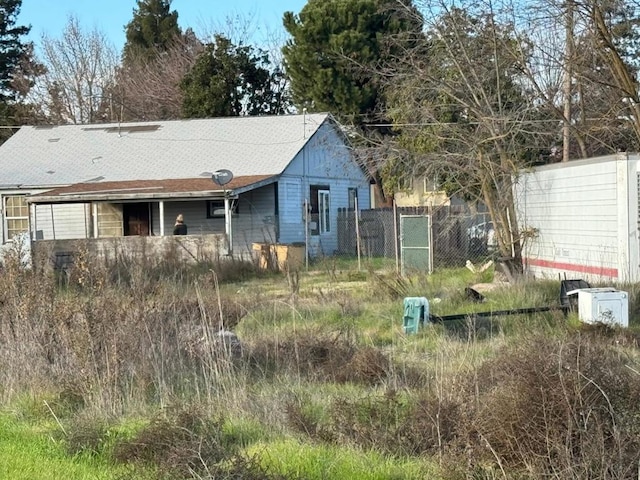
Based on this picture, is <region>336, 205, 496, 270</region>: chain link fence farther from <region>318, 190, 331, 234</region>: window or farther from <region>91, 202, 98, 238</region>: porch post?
<region>91, 202, 98, 238</region>: porch post

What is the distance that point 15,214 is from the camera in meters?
29.6

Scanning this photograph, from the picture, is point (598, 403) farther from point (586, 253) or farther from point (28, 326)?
point (586, 253)

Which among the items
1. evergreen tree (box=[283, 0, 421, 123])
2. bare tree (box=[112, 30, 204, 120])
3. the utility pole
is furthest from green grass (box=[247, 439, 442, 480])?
bare tree (box=[112, 30, 204, 120])

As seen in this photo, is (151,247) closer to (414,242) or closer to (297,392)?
(414,242)

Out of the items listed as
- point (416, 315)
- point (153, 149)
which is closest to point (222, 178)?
point (153, 149)

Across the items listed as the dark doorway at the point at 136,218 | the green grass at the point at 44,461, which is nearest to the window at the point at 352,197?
the dark doorway at the point at 136,218

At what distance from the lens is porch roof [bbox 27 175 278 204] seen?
24.4m

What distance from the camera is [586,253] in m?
16.3

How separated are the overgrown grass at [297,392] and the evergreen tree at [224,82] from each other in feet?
99.1

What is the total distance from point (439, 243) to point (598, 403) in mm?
17792

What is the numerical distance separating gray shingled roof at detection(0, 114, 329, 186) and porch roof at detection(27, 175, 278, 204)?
47.6 inches

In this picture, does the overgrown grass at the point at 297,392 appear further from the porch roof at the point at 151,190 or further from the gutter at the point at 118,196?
the porch roof at the point at 151,190

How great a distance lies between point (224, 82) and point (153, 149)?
11.3m

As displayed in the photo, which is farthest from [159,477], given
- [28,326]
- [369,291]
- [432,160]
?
[432,160]
